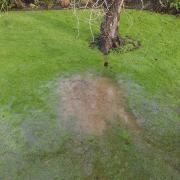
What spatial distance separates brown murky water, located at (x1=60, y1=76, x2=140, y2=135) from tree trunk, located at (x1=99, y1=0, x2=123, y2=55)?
1237mm

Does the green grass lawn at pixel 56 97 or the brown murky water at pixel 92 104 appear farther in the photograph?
the brown murky water at pixel 92 104

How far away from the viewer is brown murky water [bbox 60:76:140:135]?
8.28 meters

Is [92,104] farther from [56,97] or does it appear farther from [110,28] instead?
[110,28]

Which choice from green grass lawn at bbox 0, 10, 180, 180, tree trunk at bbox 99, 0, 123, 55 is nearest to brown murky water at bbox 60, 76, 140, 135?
green grass lawn at bbox 0, 10, 180, 180

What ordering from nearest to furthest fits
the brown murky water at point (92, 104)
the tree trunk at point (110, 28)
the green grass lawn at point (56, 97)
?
the green grass lawn at point (56, 97)
the brown murky water at point (92, 104)
the tree trunk at point (110, 28)

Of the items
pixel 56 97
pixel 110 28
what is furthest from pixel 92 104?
pixel 110 28

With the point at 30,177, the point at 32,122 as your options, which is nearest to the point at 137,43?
the point at 32,122

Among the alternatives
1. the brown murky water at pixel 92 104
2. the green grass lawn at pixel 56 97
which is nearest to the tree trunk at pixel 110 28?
the green grass lawn at pixel 56 97

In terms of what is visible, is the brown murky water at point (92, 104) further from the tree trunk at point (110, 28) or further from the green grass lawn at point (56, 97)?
the tree trunk at point (110, 28)

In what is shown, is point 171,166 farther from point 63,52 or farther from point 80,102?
point 63,52

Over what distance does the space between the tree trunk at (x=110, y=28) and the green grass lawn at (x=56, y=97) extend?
0.25 m

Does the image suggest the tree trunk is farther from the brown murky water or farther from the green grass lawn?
the brown murky water

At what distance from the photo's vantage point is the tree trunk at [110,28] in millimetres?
9914

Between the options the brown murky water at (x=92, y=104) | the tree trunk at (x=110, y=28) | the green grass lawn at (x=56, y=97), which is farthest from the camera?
the tree trunk at (x=110, y=28)
